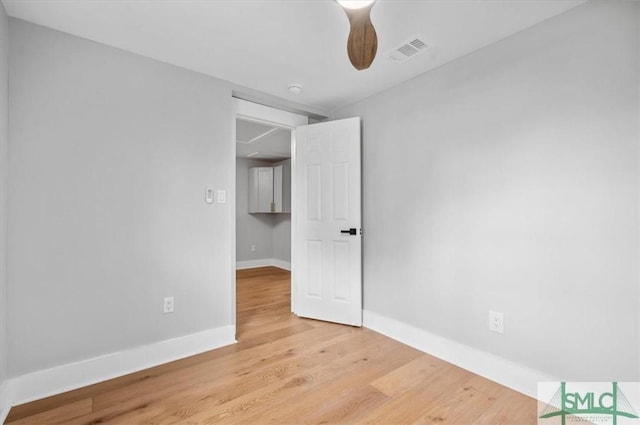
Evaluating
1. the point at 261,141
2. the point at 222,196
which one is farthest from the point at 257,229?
the point at 222,196

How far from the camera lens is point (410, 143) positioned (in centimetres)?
275

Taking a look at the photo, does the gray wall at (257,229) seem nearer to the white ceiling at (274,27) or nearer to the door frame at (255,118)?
the door frame at (255,118)

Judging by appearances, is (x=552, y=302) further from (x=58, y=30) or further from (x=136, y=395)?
(x=58, y=30)

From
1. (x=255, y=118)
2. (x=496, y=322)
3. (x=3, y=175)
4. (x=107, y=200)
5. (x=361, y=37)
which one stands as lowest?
(x=496, y=322)

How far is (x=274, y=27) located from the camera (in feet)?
6.50

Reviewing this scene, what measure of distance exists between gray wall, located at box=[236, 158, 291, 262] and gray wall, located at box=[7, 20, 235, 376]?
3822 mm

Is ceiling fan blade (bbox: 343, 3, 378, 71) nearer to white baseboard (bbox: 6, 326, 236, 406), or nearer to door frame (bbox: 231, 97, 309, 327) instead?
door frame (bbox: 231, 97, 309, 327)

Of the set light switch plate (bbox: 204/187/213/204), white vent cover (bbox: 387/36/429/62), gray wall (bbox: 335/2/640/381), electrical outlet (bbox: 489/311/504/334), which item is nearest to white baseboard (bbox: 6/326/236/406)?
light switch plate (bbox: 204/187/213/204)

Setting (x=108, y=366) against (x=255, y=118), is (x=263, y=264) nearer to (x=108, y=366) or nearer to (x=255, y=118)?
(x=255, y=118)

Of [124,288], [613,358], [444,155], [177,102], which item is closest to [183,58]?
[177,102]

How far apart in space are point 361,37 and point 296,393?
6.75 feet

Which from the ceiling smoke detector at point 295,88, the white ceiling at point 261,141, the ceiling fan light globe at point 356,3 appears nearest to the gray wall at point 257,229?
the white ceiling at point 261,141

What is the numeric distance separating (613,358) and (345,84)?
2.70m

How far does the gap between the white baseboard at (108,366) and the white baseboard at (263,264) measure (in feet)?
12.3
